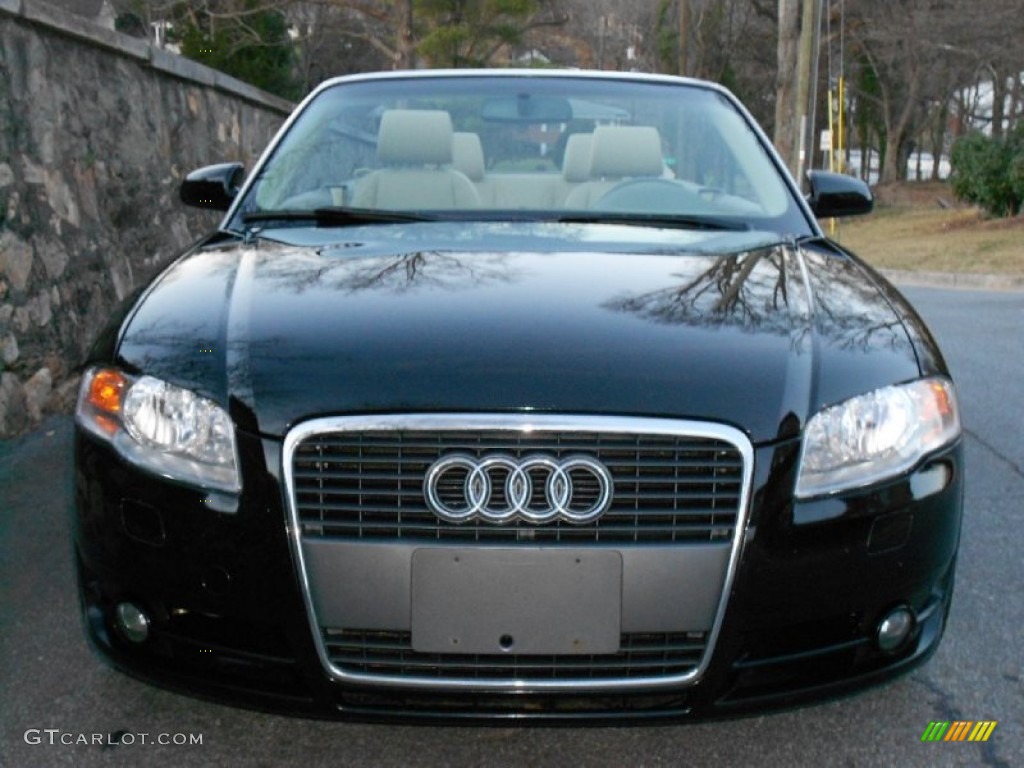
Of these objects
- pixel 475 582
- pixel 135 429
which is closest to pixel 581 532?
pixel 475 582

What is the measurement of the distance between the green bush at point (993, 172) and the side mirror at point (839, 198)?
19.2 meters

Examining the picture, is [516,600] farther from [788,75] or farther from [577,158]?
[788,75]

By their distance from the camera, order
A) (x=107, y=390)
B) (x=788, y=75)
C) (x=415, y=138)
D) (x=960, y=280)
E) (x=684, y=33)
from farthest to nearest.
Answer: (x=684, y=33)
(x=788, y=75)
(x=960, y=280)
(x=415, y=138)
(x=107, y=390)

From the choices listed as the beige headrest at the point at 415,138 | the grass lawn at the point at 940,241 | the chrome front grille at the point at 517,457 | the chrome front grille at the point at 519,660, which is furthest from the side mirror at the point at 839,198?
the grass lawn at the point at 940,241

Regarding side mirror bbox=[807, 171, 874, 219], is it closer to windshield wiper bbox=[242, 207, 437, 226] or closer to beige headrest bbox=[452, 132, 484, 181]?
beige headrest bbox=[452, 132, 484, 181]

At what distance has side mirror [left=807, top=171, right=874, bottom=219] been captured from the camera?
3.94m

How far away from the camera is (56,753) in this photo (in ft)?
8.57

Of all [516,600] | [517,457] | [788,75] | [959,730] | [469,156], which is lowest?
[959,730]

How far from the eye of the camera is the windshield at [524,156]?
3594 mm

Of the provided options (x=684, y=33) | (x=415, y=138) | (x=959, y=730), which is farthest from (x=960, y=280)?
(x=684, y=33)

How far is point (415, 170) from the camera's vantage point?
3.82 metres

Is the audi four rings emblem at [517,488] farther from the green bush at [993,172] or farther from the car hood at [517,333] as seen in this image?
the green bush at [993,172]

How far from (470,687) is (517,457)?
43 centimetres

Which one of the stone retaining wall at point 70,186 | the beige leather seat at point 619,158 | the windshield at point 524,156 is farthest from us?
the stone retaining wall at point 70,186
